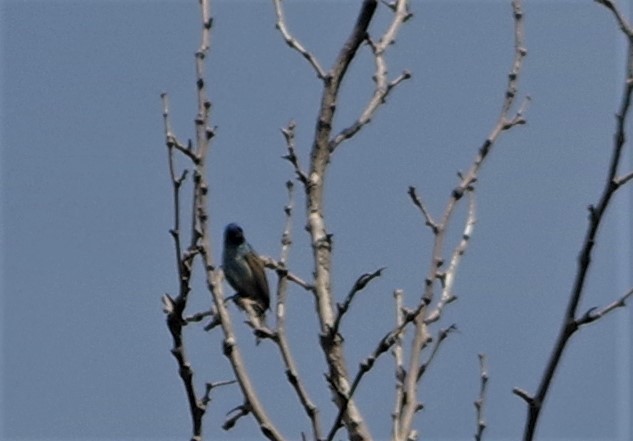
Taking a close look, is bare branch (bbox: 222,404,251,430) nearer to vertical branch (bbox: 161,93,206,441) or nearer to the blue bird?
vertical branch (bbox: 161,93,206,441)

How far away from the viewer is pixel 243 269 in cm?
917

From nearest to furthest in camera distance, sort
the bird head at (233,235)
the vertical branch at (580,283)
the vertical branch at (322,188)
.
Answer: the vertical branch at (580,283)
the vertical branch at (322,188)
the bird head at (233,235)

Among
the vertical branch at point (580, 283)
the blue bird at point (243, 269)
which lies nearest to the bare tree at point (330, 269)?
the vertical branch at point (580, 283)

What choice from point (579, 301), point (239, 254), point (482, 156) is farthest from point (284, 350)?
point (239, 254)

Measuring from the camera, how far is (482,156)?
15.4ft

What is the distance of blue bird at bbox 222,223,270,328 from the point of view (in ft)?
28.7

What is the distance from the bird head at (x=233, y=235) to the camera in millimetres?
9984

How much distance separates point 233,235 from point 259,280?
1210 millimetres

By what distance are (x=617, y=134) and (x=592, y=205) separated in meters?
0.19

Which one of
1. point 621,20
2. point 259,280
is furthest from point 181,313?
point 259,280

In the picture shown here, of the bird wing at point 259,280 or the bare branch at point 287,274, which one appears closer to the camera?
the bare branch at point 287,274

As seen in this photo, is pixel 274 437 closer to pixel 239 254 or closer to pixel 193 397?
pixel 193 397

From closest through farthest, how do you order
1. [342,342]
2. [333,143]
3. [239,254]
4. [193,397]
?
[193,397] < [342,342] < [333,143] < [239,254]

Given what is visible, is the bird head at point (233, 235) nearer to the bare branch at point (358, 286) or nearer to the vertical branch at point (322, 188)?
the vertical branch at point (322, 188)
